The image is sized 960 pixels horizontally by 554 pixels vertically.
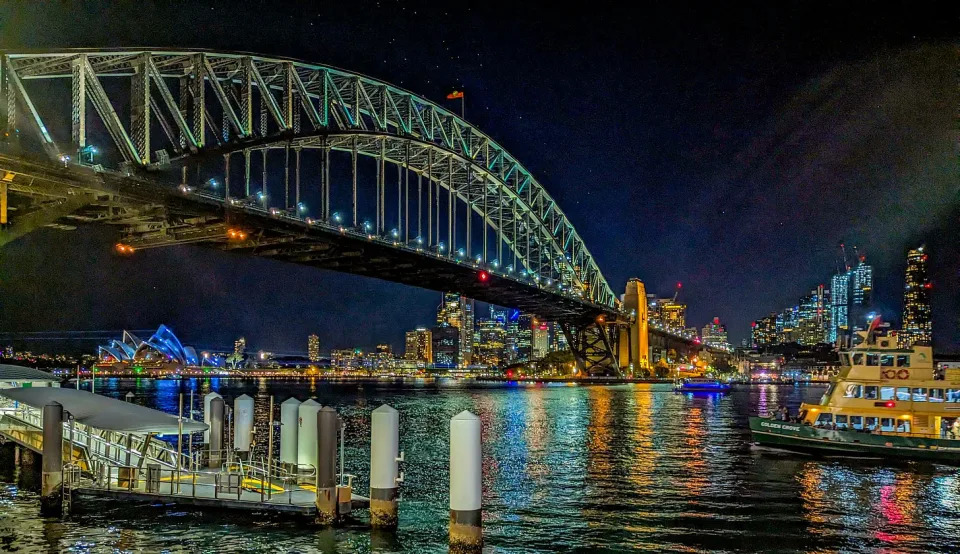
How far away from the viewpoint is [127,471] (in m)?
20.1

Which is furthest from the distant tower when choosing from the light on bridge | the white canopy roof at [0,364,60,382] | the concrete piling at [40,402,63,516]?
the concrete piling at [40,402,63,516]

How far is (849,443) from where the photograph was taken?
32.0 meters

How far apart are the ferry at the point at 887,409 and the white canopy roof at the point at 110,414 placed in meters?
23.2

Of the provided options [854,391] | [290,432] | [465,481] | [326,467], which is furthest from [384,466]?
[854,391]

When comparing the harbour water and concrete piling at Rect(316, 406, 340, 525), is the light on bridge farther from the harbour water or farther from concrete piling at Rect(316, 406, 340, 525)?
concrete piling at Rect(316, 406, 340, 525)

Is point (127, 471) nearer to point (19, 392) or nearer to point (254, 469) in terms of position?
point (254, 469)

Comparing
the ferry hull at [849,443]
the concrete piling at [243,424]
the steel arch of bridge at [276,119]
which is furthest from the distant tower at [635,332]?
the concrete piling at [243,424]

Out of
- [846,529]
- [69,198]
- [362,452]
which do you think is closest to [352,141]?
[69,198]

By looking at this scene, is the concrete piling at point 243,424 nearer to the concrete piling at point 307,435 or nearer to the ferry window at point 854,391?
the concrete piling at point 307,435

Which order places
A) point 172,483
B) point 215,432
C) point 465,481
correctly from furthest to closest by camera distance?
point 215,432, point 172,483, point 465,481

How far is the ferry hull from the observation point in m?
30.7

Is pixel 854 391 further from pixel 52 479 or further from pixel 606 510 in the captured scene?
pixel 52 479

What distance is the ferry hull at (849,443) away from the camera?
101 ft

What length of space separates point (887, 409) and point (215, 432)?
23.7 m
